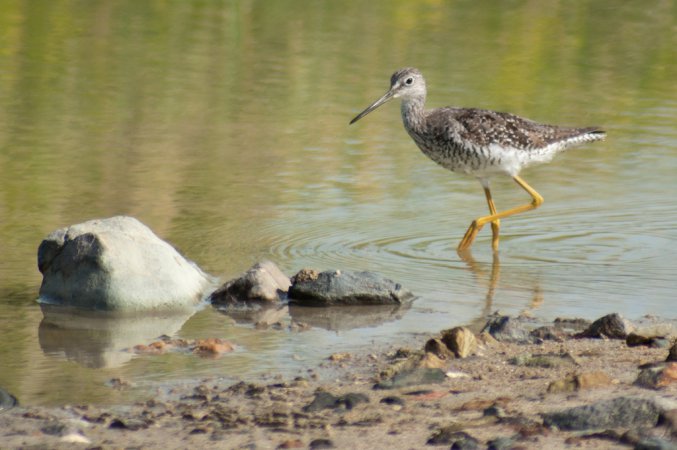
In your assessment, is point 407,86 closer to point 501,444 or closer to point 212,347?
point 212,347

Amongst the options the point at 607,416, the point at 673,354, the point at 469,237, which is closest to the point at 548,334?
the point at 673,354

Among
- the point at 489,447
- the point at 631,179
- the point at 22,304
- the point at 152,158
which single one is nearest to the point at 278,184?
the point at 152,158

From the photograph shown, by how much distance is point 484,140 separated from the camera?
34.8ft

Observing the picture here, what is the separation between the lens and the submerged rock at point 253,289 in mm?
8422

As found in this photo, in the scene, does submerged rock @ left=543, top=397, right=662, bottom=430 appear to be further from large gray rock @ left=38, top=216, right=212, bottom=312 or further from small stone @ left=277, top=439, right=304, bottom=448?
large gray rock @ left=38, top=216, right=212, bottom=312

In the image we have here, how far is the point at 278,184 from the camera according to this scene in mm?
12070

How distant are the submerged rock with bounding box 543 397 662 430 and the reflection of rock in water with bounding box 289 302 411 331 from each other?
2478mm

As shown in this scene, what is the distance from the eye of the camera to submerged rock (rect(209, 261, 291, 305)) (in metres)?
8.42

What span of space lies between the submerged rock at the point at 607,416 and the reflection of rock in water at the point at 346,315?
2.48 metres

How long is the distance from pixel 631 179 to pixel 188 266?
17.1 feet

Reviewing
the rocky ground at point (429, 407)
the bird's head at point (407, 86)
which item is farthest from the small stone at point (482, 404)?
the bird's head at point (407, 86)

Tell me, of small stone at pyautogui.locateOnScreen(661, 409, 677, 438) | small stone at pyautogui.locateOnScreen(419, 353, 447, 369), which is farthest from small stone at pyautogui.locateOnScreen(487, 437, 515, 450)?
small stone at pyautogui.locateOnScreen(419, 353, 447, 369)

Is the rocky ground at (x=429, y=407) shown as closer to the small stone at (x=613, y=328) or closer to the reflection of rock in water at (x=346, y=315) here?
the small stone at (x=613, y=328)

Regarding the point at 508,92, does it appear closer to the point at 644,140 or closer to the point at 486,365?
the point at 644,140
